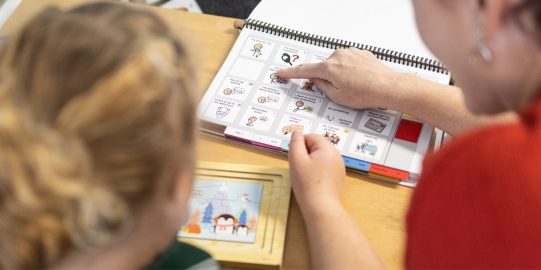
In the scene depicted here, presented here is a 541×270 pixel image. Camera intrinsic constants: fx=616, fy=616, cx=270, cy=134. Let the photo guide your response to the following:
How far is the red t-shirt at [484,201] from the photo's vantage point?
0.55 meters

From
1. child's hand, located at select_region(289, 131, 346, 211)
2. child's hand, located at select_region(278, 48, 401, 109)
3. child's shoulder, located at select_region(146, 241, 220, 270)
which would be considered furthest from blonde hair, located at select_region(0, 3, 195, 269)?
child's hand, located at select_region(278, 48, 401, 109)

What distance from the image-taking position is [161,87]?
482 millimetres

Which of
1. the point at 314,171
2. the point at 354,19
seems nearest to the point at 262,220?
the point at 314,171

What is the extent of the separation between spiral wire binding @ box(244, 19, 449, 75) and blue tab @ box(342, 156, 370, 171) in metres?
0.23

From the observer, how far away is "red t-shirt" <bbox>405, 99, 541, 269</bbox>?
55 cm

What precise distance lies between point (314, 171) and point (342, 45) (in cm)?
30

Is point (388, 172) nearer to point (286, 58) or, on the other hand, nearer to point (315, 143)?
point (315, 143)

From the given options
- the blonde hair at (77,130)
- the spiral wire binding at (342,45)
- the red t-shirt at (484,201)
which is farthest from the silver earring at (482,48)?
the spiral wire binding at (342,45)

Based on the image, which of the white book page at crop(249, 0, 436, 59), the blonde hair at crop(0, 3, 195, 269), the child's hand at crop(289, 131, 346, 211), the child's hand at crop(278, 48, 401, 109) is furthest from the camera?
the white book page at crop(249, 0, 436, 59)

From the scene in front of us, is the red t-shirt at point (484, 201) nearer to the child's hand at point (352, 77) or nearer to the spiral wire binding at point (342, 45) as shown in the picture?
the child's hand at point (352, 77)

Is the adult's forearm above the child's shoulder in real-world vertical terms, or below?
above

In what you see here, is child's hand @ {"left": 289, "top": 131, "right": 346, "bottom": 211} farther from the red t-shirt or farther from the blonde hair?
the blonde hair

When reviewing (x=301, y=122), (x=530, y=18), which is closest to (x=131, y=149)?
(x=530, y=18)

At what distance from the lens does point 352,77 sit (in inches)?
37.4
